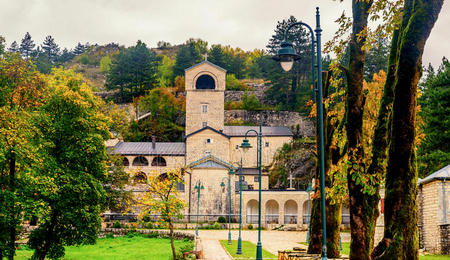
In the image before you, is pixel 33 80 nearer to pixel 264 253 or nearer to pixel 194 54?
pixel 264 253

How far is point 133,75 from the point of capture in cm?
7538

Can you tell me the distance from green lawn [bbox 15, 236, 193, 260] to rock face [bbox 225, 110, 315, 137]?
34.0 m

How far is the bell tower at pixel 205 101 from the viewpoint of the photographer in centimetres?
5559

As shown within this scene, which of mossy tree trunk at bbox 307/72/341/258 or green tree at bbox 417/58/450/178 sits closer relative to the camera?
mossy tree trunk at bbox 307/72/341/258

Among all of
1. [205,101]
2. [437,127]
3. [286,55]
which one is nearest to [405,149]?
[286,55]

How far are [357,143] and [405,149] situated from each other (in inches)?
116

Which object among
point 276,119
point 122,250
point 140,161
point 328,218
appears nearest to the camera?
point 328,218

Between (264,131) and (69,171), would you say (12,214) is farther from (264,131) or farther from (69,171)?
(264,131)

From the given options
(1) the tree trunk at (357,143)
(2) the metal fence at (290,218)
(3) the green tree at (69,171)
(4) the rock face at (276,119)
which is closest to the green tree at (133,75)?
(4) the rock face at (276,119)

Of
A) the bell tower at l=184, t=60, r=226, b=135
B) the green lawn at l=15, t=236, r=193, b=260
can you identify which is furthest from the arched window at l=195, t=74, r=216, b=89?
the green lawn at l=15, t=236, r=193, b=260

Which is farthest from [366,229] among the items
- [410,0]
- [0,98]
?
[0,98]

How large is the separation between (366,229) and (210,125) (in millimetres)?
45800

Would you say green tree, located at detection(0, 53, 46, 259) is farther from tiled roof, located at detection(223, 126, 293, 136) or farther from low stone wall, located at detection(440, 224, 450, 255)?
tiled roof, located at detection(223, 126, 293, 136)

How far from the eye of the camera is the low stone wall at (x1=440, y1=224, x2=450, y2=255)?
21422mm
